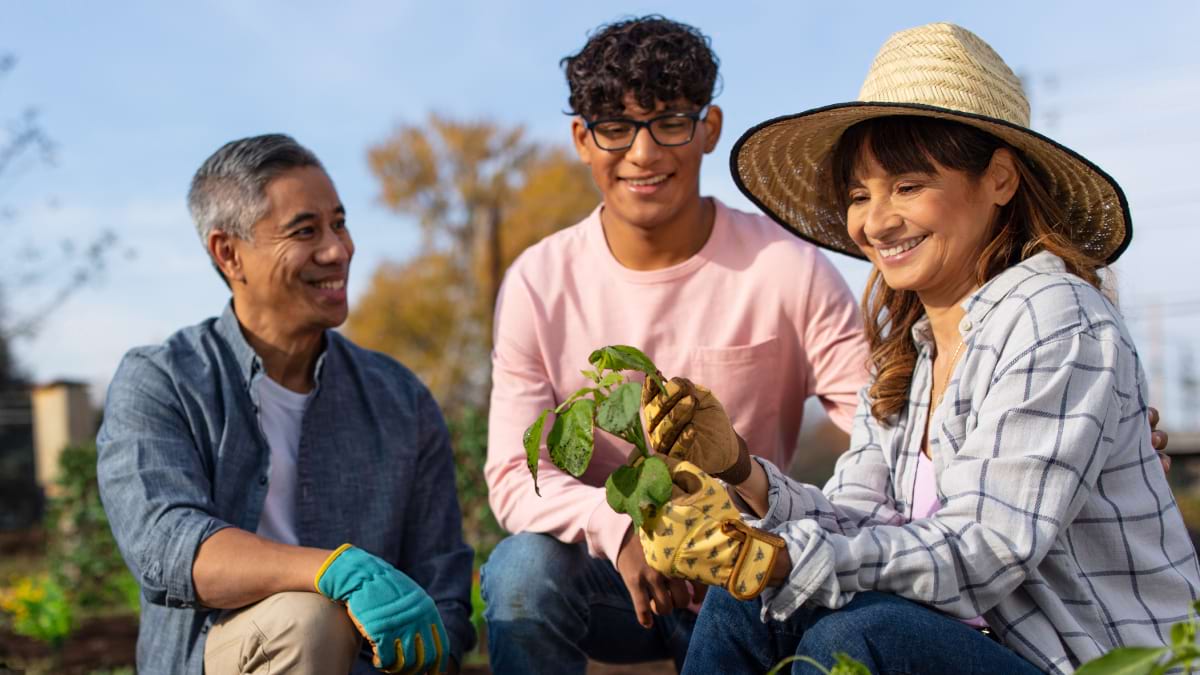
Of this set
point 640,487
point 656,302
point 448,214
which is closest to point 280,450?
point 656,302

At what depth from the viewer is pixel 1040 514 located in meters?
1.87

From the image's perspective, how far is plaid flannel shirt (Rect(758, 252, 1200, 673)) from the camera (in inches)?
73.6

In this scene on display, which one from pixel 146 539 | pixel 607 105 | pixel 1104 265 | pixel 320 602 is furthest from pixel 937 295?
pixel 146 539

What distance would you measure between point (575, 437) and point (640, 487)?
0.14 m

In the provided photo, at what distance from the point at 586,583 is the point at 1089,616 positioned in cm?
117

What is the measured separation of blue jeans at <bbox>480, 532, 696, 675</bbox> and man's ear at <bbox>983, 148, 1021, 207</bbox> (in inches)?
47.7

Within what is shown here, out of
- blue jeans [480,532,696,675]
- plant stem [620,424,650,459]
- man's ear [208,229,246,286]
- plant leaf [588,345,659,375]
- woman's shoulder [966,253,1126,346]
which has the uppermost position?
man's ear [208,229,246,286]

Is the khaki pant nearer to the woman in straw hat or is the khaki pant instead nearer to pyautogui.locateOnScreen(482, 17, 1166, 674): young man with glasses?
pyautogui.locateOnScreen(482, 17, 1166, 674): young man with glasses

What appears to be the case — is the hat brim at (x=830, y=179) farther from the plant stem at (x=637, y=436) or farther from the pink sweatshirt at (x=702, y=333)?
the plant stem at (x=637, y=436)

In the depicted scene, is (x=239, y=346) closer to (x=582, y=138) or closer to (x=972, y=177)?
(x=582, y=138)

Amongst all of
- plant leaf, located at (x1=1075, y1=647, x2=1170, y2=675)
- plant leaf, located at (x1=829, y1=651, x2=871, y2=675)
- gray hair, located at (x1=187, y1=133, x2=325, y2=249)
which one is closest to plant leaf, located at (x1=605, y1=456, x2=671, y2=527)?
plant leaf, located at (x1=829, y1=651, x2=871, y2=675)

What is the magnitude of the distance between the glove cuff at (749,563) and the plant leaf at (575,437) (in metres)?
0.25

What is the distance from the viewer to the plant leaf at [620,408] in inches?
70.3

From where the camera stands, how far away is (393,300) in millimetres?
27078
